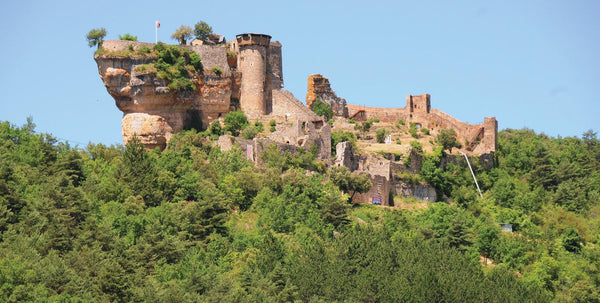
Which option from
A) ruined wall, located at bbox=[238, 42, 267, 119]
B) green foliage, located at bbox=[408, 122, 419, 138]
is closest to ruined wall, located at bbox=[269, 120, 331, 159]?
ruined wall, located at bbox=[238, 42, 267, 119]

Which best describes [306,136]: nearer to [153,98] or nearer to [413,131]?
[153,98]

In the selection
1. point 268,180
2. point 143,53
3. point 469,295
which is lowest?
point 469,295

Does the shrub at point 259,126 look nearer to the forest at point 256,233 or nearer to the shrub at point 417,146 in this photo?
the forest at point 256,233

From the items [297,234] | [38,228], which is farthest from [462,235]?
[38,228]

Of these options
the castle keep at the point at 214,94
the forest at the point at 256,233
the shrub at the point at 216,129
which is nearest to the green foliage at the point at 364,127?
the castle keep at the point at 214,94

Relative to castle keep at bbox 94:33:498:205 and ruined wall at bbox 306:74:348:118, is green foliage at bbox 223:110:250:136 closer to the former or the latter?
castle keep at bbox 94:33:498:205

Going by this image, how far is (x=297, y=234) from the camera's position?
2324 inches

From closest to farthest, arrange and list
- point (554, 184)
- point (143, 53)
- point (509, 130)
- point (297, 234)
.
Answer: point (297, 234) → point (143, 53) → point (554, 184) → point (509, 130)

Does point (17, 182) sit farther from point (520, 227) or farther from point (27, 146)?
point (520, 227)

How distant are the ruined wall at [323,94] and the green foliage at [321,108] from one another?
278 mm

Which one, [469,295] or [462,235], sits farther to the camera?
[462,235]

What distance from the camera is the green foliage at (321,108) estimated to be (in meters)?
77.0

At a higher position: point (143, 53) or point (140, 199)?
point (143, 53)

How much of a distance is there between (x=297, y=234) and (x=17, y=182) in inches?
483
